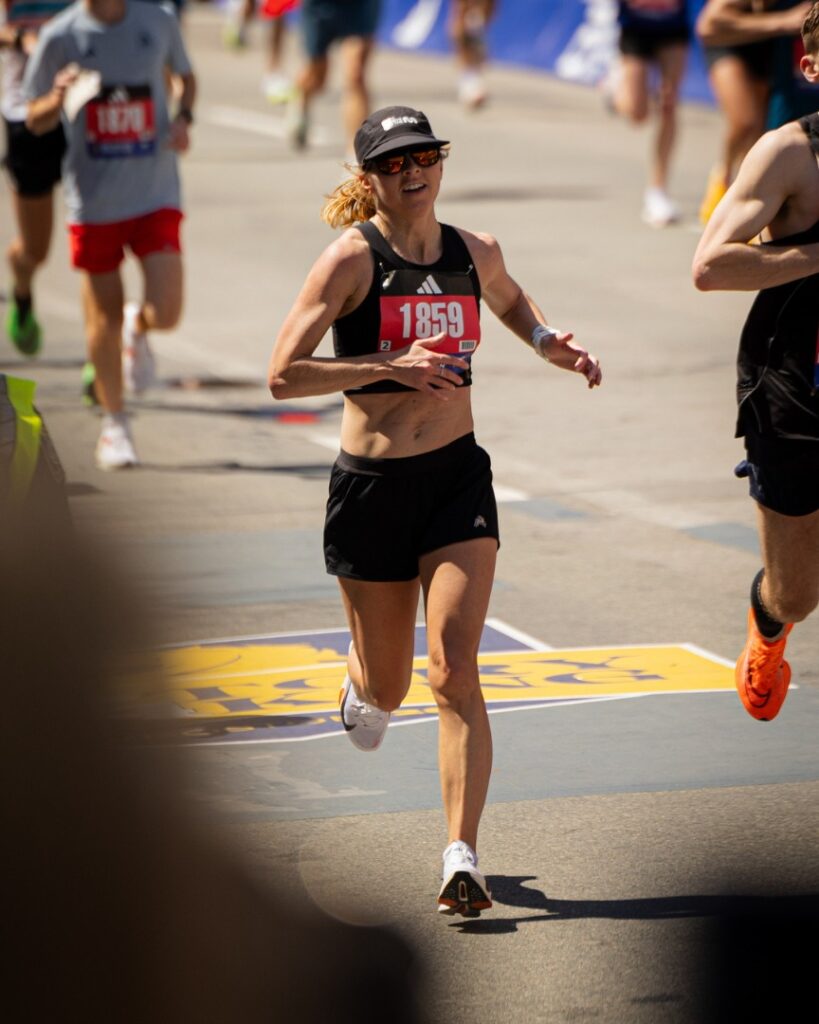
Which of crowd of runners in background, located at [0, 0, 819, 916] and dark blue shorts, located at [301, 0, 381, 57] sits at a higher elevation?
dark blue shorts, located at [301, 0, 381, 57]

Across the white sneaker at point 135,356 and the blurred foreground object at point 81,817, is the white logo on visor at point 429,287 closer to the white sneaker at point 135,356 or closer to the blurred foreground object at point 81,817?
the blurred foreground object at point 81,817

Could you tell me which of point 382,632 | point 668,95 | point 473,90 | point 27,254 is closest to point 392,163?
point 382,632

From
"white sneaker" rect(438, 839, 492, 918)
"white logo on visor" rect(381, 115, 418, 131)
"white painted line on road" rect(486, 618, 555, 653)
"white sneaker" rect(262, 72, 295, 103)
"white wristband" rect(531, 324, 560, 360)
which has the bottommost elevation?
"white sneaker" rect(438, 839, 492, 918)

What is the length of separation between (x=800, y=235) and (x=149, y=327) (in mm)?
5121

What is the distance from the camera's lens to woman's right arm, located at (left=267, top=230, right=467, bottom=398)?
4.65 metres

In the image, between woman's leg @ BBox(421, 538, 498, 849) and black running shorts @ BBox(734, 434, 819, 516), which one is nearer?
woman's leg @ BBox(421, 538, 498, 849)

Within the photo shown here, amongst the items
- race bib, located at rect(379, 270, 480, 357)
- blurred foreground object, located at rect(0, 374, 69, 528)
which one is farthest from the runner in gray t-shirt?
blurred foreground object, located at rect(0, 374, 69, 528)

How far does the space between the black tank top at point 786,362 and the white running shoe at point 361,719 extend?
126 cm

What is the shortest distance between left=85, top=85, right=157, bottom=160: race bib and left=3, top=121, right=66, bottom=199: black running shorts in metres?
1.03

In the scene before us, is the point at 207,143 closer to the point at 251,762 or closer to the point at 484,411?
the point at 484,411

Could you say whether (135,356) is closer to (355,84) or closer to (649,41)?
(649,41)

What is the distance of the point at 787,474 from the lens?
5.27 m

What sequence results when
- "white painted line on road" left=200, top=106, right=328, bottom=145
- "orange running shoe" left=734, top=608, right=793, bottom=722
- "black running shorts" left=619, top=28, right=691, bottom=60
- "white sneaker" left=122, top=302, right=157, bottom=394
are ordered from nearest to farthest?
1. "orange running shoe" left=734, top=608, right=793, bottom=722
2. "white sneaker" left=122, top=302, right=157, bottom=394
3. "black running shorts" left=619, top=28, right=691, bottom=60
4. "white painted line on road" left=200, top=106, right=328, bottom=145

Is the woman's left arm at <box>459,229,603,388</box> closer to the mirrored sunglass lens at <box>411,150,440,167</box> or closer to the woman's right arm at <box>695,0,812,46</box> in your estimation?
the mirrored sunglass lens at <box>411,150,440,167</box>
